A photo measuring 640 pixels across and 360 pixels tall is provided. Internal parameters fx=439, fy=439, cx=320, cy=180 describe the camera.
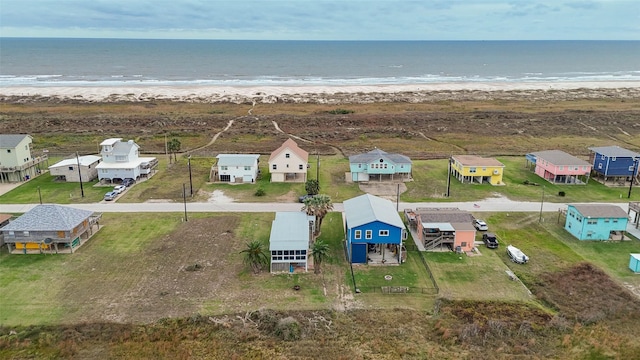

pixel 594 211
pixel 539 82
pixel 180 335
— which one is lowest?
pixel 180 335

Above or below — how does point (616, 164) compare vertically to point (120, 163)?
above

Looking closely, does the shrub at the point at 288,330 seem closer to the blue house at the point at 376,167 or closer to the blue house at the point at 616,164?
the blue house at the point at 376,167

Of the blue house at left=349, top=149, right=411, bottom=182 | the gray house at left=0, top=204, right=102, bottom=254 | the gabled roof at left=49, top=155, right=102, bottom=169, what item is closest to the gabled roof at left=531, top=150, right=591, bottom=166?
the blue house at left=349, top=149, right=411, bottom=182

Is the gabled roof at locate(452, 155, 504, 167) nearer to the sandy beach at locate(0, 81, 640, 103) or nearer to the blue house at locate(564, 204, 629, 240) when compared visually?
the blue house at locate(564, 204, 629, 240)

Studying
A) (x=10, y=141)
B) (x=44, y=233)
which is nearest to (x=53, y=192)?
(x=10, y=141)

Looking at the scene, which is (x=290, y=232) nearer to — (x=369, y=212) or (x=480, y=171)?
(x=369, y=212)

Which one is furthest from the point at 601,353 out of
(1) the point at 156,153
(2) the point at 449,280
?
(1) the point at 156,153

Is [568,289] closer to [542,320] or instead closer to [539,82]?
[542,320]
